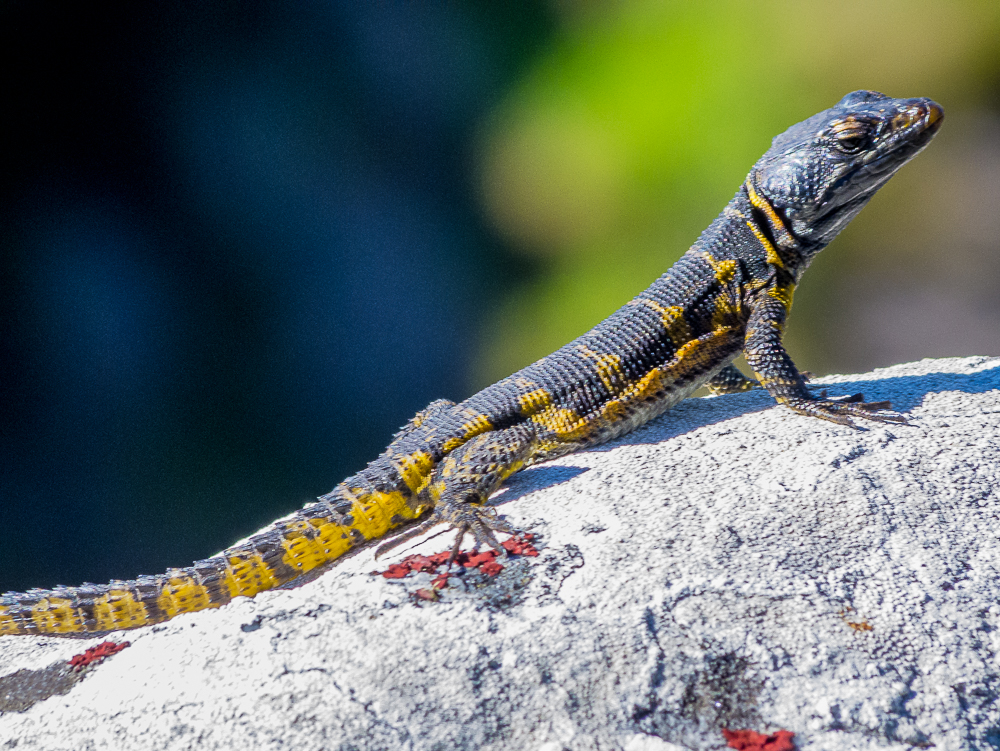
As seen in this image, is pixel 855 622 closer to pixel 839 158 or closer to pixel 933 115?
pixel 839 158

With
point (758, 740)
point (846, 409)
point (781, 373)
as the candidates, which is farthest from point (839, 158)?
point (758, 740)

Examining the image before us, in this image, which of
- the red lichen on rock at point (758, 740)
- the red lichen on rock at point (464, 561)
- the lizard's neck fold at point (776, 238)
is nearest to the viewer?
the red lichen on rock at point (758, 740)

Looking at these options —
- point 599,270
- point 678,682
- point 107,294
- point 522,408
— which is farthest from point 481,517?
point 107,294

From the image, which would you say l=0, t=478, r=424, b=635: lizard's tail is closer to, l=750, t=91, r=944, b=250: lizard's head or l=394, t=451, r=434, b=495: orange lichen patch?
l=394, t=451, r=434, b=495: orange lichen patch

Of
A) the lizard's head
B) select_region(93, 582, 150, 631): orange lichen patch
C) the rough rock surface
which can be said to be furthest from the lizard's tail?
the lizard's head

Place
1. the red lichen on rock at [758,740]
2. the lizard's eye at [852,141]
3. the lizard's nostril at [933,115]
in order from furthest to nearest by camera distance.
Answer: the lizard's eye at [852,141]
the lizard's nostril at [933,115]
the red lichen on rock at [758,740]

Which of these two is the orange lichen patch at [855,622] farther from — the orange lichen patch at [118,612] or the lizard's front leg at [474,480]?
the orange lichen patch at [118,612]

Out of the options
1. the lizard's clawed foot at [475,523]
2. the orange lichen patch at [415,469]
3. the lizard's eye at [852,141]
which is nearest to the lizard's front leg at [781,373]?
the lizard's eye at [852,141]

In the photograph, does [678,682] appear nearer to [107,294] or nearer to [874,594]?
[874,594]
